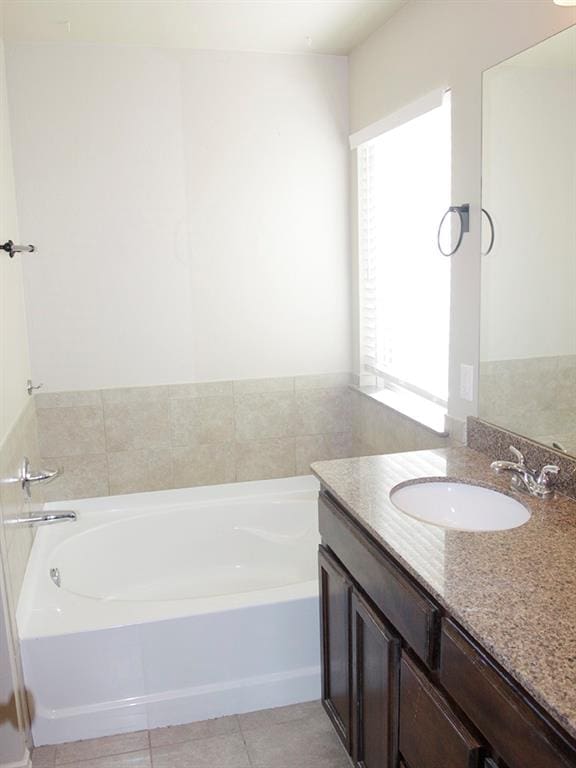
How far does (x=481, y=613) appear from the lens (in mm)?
1113

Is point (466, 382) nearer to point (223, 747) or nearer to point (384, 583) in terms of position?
Result: point (384, 583)

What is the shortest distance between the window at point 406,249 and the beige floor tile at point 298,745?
49.3 inches

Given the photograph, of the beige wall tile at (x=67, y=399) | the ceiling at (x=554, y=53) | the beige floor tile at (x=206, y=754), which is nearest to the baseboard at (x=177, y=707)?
the beige floor tile at (x=206, y=754)

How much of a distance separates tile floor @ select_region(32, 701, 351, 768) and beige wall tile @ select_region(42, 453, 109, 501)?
1158 mm

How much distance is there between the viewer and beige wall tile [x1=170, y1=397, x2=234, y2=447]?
10.1 feet

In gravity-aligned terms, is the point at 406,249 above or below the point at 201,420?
above

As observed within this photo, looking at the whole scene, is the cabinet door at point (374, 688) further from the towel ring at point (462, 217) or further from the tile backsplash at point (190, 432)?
the tile backsplash at point (190, 432)

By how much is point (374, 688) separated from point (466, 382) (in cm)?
106

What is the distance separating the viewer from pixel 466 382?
219 centimetres

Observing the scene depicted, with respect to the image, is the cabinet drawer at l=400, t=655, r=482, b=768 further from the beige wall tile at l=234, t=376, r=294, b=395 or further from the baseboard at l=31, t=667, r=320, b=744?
the beige wall tile at l=234, t=376, r=294, b=395

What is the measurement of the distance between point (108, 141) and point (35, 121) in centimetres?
30

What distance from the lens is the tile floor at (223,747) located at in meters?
2.02

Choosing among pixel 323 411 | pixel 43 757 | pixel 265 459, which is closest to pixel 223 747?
pixel 43 757

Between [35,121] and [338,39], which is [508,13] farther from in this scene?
[35,121]
